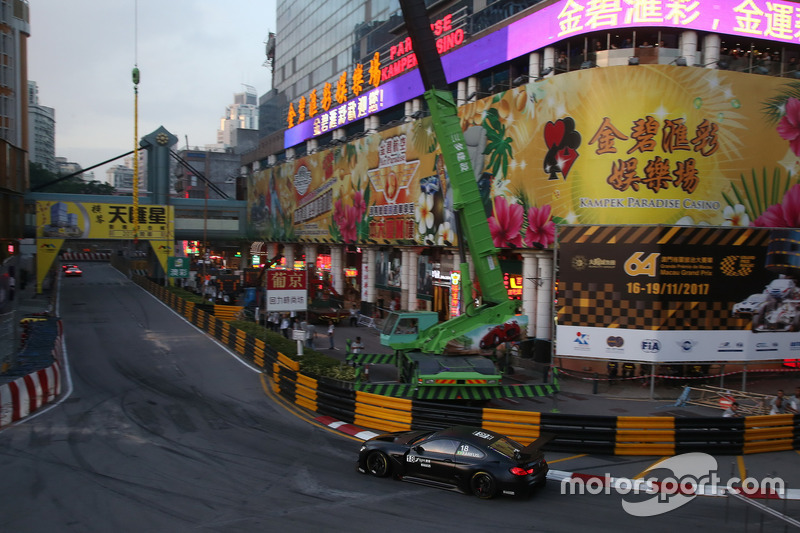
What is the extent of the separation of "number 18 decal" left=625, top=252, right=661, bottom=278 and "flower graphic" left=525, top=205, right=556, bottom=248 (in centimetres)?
502

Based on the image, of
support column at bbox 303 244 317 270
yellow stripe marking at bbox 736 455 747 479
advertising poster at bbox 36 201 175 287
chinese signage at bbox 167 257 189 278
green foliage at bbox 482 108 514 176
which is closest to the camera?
yellow stripe marking at bbox 736 455 747 479

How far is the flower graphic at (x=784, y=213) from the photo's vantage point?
81.9 ft

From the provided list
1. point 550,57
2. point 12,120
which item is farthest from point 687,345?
point 12,120

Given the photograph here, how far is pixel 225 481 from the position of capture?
12.4 m

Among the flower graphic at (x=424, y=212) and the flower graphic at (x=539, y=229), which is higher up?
the flower graphic at (x=424, y=212)

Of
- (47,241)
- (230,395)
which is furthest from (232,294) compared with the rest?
(230,395)

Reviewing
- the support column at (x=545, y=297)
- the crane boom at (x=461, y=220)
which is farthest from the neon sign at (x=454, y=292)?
the crane boom at (x=461, y=220)

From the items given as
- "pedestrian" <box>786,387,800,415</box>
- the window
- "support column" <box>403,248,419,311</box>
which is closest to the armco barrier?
the window

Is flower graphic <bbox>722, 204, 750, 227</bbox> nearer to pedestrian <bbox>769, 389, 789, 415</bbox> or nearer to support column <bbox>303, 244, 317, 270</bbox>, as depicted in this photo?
pedestrian <bbox>769, 389, 789, 415</bbox>

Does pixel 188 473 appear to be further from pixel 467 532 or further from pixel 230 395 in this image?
pixel 230 395

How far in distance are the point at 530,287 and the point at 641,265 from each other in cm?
786

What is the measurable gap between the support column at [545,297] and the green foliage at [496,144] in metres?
4.76

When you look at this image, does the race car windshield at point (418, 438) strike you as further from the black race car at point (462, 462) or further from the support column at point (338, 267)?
the support column at point (338, 267)

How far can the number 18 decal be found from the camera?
Answer: 21.1m
